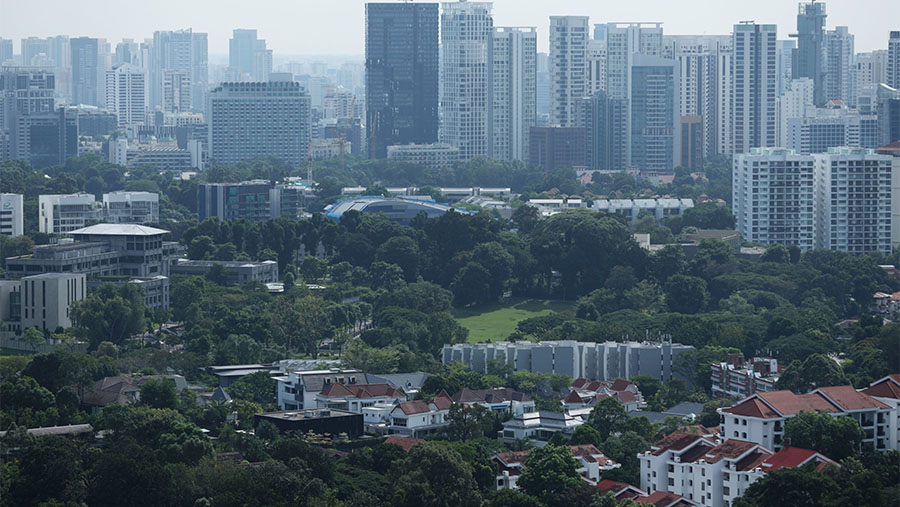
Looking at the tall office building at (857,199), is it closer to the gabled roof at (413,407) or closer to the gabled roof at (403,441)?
the gabled roof at (413,407)

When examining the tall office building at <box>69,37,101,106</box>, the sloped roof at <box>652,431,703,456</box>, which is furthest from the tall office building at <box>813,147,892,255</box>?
the tall office building at <box>69,37,101,106</box>

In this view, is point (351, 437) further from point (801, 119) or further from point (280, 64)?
point (280, 64)

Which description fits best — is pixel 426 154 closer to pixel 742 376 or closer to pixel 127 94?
pixel 127 94

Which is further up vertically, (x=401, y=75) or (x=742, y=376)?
(x=401, y=75)

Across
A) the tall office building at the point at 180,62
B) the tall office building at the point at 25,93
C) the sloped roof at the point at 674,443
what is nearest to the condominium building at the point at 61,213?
the tall office building at the point at 25,93

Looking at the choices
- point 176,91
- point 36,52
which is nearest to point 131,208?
point 36,52

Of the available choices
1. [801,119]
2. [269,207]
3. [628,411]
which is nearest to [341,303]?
[628,411]

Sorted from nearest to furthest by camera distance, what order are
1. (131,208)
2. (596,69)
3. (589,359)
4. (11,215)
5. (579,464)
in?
(579,464)
(589,359)
(11,215)
(131,208)
(596,69)
